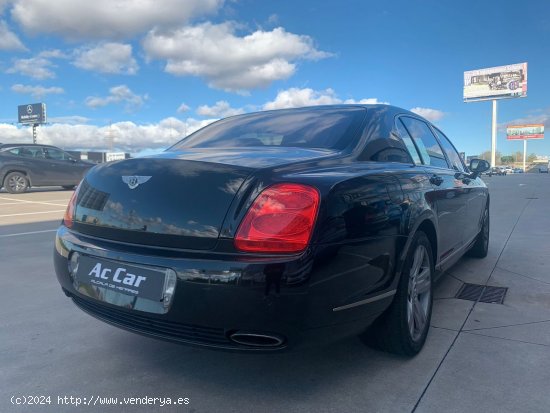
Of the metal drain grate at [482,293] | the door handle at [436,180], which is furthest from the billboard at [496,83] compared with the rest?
the door handle at [436,180]

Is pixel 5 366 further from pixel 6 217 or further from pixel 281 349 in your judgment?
pixel 6 217

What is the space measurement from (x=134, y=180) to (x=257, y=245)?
2.50ft

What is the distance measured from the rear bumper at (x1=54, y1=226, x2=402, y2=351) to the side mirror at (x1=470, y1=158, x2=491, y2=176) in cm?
323

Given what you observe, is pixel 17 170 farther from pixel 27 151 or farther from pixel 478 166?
pixel 478 166

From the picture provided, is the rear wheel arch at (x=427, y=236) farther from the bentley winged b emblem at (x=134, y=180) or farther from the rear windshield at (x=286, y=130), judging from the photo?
the bentley winged b emblem at (x=134, y=180)

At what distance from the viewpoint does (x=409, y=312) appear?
8.39 feet

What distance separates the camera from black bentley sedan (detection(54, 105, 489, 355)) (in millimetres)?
1866

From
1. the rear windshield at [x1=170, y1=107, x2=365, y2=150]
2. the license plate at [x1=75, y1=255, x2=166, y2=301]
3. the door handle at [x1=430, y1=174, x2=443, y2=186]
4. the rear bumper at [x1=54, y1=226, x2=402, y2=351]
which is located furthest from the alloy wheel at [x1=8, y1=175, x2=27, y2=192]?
the door handle at [x1=430, y1=174, x2=443, y2=186]

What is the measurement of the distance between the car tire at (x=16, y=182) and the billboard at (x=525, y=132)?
4312 inches

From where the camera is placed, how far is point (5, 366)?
253 cm

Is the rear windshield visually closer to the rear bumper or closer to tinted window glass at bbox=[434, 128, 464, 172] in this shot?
the rear bumper

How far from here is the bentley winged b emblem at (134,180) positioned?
220 centimetres

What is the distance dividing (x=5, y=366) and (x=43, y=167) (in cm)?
1396

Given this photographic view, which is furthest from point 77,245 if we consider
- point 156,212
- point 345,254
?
point 345,254
